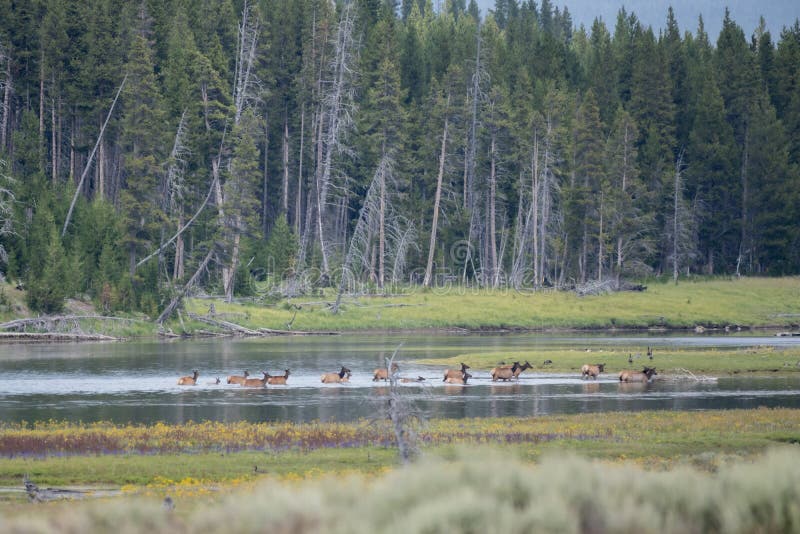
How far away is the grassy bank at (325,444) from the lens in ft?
68.6

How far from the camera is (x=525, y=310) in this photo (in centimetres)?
7712

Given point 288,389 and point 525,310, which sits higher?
point 525,310

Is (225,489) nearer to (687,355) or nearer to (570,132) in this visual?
(687,355)

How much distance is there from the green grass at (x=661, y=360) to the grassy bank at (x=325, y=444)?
14.0m

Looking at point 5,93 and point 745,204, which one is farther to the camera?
point 745,204

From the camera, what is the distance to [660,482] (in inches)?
519

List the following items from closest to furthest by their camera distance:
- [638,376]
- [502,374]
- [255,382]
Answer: [255,382] < [502,374] < [638,376]

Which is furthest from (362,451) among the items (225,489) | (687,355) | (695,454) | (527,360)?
(687,355)

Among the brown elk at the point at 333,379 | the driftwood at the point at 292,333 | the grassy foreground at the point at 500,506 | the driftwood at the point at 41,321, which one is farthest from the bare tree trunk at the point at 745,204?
the grassy foreground at the point at 500,506

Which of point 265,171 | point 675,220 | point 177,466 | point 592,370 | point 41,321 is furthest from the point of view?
point 265,171

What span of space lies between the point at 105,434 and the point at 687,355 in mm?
30736

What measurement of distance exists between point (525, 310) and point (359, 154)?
26008 mm

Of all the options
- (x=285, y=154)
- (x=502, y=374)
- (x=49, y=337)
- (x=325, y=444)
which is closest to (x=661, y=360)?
(x=502, y=374)

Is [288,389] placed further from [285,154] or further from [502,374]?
[285,154]
